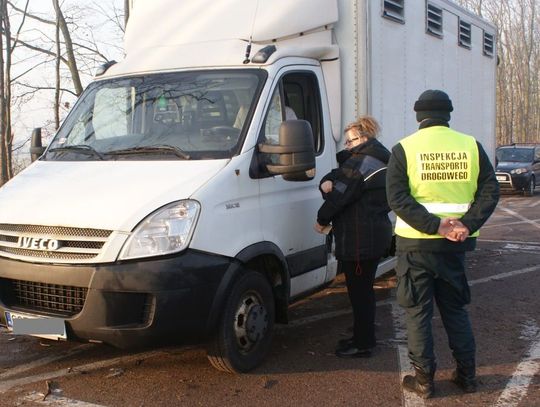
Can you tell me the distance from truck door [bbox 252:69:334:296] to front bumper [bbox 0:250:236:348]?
804 mm

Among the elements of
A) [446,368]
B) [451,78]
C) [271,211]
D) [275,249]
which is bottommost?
[446,368]

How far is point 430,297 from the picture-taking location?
4.07 m

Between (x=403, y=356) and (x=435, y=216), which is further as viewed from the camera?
(x=403, y=356)

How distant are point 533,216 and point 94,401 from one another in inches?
512

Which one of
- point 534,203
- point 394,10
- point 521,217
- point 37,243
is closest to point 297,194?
point 37,243

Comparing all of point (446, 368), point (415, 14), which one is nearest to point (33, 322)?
point (446, 368)

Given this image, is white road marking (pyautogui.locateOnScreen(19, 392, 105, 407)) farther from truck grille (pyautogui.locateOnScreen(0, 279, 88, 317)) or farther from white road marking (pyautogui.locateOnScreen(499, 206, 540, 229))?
white road marking (pyautogui.locateOnScreen(499, 206, 540, 229))

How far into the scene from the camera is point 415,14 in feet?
22.5

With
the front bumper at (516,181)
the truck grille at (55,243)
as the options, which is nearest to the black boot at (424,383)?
the truck grille at (55,243)

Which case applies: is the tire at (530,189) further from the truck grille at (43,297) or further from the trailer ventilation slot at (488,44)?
the truck grille at (43,297)

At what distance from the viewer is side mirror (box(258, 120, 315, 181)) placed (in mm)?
4281

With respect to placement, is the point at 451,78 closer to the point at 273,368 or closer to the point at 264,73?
the point at 264,73

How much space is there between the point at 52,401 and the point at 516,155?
2040cm

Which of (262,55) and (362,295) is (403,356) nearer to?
(362,295)
